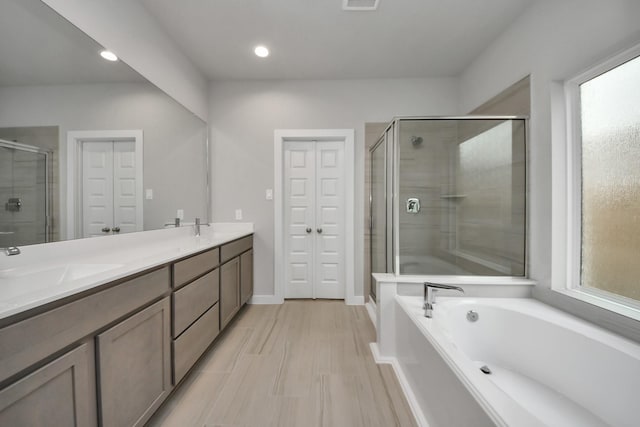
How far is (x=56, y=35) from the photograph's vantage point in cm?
130

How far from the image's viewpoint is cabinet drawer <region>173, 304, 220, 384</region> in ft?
4.80

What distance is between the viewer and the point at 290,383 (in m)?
1.65

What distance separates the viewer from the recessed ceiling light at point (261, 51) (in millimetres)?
2396

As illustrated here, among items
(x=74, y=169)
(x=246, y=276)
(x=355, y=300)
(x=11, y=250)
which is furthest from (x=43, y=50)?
(x=355, y=300)

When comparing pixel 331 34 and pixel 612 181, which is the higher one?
pixel 331 34

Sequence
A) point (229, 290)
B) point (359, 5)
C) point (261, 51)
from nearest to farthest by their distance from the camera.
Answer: point (359, 5) → point (229, 290) → point (261, 51)

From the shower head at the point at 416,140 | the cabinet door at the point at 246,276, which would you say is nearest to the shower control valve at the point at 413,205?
the shower head at the point at 416,140

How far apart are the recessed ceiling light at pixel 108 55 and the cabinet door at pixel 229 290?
1582mm

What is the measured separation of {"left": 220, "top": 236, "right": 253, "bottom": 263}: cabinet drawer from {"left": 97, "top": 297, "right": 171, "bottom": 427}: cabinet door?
31.8 inches

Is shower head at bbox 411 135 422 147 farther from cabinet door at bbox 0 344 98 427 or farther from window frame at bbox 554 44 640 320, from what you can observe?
cabinet door at bbox 0 344 98 427

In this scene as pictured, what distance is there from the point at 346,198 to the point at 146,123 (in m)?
1.98

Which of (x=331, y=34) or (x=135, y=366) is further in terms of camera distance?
(x=331, y=34)

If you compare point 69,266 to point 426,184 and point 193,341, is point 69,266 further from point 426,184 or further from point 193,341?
point 426,184

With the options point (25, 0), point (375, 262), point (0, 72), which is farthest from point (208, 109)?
point (375, 262)
